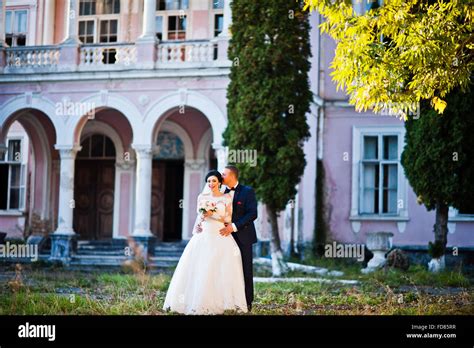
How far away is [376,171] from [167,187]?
16.3 feet

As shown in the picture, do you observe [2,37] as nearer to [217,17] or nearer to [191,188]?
[217,17]

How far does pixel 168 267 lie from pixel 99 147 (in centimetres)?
478

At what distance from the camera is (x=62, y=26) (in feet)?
52.5

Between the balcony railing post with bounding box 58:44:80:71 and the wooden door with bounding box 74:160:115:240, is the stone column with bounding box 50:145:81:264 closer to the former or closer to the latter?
the balcony railing post with bounding box 58:44:80:71

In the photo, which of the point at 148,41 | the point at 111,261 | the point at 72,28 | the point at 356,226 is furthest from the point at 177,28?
the point at 356,226

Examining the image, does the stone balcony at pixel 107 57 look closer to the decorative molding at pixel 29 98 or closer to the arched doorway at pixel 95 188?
the decorative molding at pixel 29 98

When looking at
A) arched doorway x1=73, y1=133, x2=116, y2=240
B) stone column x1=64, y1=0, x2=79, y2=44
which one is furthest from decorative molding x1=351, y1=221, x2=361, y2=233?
stone column x1=64, y1=0, x2=79, y2=44

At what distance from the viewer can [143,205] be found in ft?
52.2

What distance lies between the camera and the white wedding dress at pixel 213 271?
860cm

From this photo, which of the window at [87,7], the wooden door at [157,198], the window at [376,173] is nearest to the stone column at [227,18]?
the window at [87,7]

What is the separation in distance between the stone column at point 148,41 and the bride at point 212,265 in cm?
784

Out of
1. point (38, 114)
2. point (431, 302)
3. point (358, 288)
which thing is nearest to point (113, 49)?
point (38, 114)

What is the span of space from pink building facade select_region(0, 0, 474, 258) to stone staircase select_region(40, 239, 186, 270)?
1.18ft
